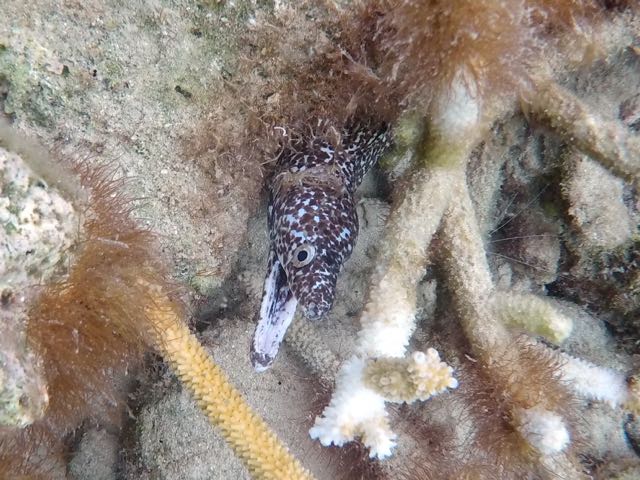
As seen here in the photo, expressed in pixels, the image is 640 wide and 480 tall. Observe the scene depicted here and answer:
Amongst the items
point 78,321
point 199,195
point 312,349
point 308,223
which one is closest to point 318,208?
point 308,223

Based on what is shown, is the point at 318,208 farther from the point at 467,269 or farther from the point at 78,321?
the point at 78,321

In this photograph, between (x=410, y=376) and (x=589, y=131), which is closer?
(x=410, y=376)

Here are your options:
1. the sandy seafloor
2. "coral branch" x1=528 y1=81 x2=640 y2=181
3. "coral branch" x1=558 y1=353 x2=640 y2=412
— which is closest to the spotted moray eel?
the sandy seafloor

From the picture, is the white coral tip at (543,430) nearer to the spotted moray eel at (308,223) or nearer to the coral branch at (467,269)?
the coral branch at (467,269)

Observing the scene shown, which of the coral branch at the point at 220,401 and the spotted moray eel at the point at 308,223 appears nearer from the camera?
the coral branch at the point at 220,401

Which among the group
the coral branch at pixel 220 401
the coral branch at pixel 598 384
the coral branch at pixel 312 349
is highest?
the coral branch at pixel 598 384

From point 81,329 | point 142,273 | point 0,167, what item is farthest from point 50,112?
point 81,329

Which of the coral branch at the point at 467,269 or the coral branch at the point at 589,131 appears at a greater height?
the coral branch at the point at 589,131

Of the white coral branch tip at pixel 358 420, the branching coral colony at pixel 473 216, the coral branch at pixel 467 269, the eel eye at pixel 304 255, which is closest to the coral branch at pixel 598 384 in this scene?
the branching coral colony at pixel 473 216
